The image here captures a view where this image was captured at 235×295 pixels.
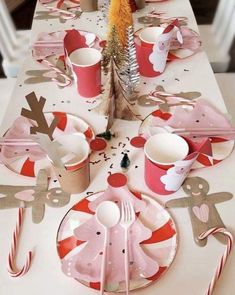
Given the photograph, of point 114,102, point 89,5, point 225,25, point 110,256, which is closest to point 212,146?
point 114,102

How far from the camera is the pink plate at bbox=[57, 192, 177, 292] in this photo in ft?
1.99

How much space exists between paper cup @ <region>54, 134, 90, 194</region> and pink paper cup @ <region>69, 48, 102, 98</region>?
237 mm

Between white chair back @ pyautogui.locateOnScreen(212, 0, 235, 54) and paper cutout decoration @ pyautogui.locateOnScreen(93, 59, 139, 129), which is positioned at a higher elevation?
paper cutout decoration @ pyautogui.locateOnScreen(93, 59, 139, 129)

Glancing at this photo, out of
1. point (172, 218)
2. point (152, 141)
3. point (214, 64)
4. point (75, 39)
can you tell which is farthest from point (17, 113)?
point (214, 64)

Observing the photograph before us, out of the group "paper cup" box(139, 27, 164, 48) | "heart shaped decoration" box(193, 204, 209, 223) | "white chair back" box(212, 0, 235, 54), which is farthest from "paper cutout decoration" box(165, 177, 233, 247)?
"white chair back" box(212, 0, 235, 54)

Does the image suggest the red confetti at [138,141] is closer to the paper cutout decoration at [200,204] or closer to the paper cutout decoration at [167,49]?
the paper cutout decoration at [200,204]

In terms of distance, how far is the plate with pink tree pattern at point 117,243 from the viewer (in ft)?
1.99

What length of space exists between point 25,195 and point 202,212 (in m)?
0.37

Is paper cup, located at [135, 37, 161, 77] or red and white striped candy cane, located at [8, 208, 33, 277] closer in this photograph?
red and white striped candy cane, located at [8, 208, 33, 277]

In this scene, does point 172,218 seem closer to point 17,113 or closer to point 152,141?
point 152,141

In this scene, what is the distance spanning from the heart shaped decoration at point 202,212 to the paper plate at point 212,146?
0.10 meters

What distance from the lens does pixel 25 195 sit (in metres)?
0.74

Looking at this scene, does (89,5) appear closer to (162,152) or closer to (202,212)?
(162,152)

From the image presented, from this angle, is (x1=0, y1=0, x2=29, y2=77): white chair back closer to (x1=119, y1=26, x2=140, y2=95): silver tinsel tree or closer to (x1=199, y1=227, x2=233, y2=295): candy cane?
(x1=119, y1=26, x2=140, y2=95): silver tinsel tree
